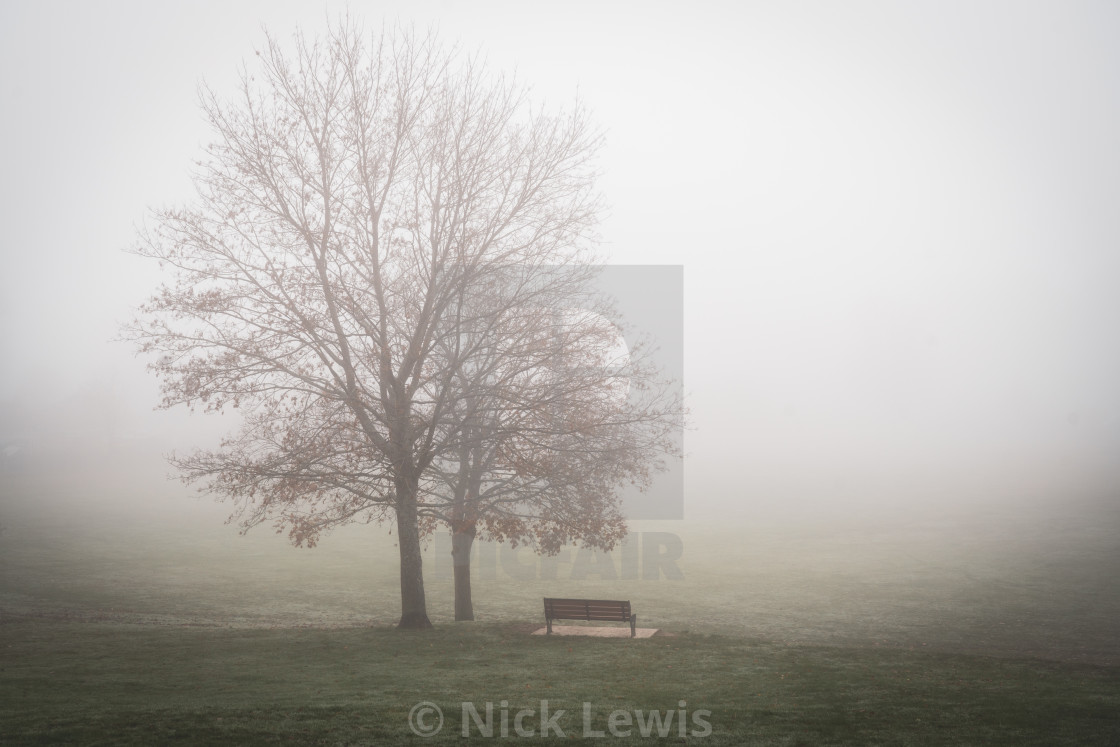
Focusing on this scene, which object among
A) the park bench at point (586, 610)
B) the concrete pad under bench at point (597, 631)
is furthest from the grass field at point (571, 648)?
the concrete pad under bench at point (597, 631)

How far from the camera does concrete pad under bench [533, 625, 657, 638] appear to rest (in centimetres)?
1970

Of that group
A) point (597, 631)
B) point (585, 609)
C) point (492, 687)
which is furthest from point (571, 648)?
point (492, 687)

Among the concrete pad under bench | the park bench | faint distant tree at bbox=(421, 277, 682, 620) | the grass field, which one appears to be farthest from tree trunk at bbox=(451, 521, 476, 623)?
the park bench

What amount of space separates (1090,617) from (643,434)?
16.1 meters

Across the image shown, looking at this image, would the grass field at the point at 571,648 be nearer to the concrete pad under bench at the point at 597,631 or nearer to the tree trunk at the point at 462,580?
the concrete pad under bench at the point at 597,631

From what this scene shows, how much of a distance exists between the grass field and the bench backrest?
756 millimetres

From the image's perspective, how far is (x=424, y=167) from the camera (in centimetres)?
1997

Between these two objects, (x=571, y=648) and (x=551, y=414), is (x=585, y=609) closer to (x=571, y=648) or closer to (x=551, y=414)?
(x=571, y=648)

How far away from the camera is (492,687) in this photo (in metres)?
13.0

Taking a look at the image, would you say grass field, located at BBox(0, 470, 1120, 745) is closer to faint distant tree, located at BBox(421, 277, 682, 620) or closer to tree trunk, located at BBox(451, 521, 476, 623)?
tree trunk, located at BBox(451, 521, 476, 623)

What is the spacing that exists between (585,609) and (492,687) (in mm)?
6715

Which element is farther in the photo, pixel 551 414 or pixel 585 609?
pixel 585 609

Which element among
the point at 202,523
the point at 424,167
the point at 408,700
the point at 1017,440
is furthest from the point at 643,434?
the point at 1017,440

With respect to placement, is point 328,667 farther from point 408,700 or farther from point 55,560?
point 55,560
